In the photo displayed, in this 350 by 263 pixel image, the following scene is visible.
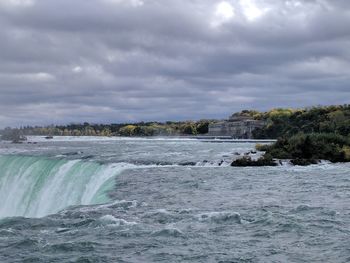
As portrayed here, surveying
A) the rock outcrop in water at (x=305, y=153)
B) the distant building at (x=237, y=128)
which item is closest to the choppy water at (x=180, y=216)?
the rock outcrop in water at (x=305, y=153)

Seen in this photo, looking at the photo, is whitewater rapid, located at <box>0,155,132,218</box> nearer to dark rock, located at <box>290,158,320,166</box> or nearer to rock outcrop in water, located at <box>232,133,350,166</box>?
rock outcrop in water, located at <box>232,133,350,166</box>

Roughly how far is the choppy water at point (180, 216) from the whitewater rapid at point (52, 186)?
0.09m

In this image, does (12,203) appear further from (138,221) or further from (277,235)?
(277,235)

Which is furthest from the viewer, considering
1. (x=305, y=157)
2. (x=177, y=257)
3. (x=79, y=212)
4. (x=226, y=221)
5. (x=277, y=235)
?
(x=305, y=157)

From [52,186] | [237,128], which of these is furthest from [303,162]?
[237,128]

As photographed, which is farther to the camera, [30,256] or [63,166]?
[63,166]

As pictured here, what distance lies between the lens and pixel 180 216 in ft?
68.9

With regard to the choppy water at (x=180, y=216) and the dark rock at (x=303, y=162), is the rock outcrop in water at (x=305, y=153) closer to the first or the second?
the dark rock at (x=303, y=162)

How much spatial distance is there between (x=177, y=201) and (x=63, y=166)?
49.7ft

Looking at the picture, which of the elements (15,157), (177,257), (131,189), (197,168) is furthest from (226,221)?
(15,157)

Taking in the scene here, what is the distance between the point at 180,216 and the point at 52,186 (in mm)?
15873

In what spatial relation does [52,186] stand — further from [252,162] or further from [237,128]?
[237,128]

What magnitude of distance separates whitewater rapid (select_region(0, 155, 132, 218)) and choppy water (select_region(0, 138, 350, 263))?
9 cm

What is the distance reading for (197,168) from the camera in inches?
1512
